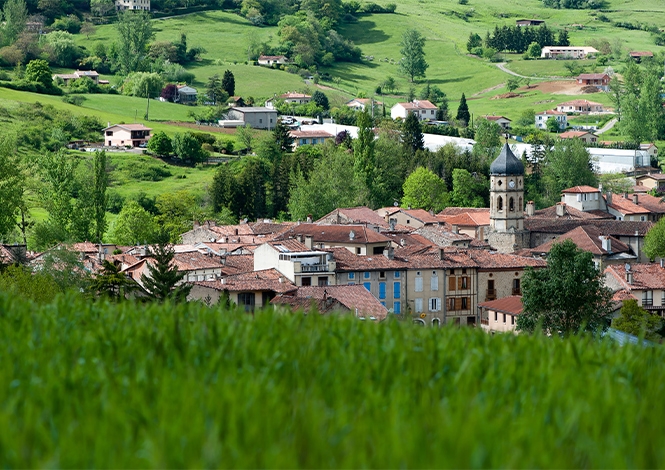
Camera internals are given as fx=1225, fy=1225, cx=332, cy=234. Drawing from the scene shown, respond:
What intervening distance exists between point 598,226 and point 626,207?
17.3m

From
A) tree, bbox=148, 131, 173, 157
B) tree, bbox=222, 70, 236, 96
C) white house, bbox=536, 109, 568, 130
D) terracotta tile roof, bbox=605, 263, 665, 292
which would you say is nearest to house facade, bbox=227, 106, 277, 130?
tree, bbox=222, 70, 236, 96

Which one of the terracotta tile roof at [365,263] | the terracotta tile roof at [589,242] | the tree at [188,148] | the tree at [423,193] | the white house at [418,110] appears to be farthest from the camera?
the white house at [418,110]

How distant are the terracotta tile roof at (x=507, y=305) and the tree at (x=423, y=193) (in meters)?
44.4

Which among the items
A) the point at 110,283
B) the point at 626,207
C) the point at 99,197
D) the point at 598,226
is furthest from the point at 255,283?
the point at 626,207

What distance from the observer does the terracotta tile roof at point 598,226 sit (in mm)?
87562

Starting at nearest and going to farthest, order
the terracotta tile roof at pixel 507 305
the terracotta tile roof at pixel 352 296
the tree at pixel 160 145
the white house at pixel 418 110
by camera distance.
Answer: the terracotta tile roof at pixel 352 296 < the terracotta tile roof at pixel 507 305 < the tree at pixel 160 145 < the white house at pixel 418 110

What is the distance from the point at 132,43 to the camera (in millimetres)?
173375

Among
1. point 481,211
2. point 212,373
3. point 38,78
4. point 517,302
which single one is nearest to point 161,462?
point 212,373

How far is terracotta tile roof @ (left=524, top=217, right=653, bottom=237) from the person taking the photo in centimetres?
8756

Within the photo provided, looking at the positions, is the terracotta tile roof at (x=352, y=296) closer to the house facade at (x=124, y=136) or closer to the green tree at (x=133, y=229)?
the green tree at (x=133, y=229)

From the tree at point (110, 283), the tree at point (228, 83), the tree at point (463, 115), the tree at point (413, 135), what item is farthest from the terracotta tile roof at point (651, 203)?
the tree at point (228, 83)

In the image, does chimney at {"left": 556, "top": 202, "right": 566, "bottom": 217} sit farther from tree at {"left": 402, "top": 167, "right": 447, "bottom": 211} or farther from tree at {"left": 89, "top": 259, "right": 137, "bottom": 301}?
tree at {"left": 89, "top": 259, "right": 137, "bottom": 301}

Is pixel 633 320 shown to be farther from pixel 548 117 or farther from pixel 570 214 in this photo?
pixel 548 117

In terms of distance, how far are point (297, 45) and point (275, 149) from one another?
7378cm
